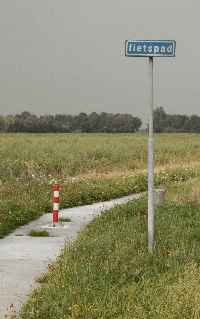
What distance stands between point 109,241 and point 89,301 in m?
3.52

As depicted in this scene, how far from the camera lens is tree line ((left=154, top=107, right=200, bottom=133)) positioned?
12732 centimetres

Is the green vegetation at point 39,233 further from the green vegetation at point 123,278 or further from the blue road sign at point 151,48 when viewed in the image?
the blue road sign at point 151,48

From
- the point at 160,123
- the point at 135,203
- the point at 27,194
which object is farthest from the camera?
the point at 160,123

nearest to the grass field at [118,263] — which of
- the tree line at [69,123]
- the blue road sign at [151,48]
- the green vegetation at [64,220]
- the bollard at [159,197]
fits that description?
the bollard at [159,197]

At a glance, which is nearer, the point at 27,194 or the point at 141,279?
the point at 141,279

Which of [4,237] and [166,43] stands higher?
[166,43]

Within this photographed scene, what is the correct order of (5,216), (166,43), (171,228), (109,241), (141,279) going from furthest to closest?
(5,216)
(171,228)
(109,241)
(166,43)
(141,279)

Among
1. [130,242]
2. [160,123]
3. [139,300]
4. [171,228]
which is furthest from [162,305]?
[160,123]

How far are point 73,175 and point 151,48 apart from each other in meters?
22.8

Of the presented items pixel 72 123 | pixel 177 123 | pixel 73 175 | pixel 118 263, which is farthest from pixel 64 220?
pixel 177 123

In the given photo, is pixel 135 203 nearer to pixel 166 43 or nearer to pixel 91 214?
pixel 91 214

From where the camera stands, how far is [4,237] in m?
14.1

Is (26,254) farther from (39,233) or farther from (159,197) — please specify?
(159,197)

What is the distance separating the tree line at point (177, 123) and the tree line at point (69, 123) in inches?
402
